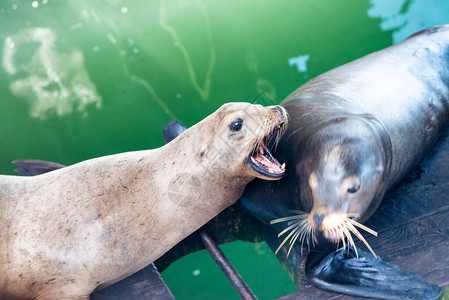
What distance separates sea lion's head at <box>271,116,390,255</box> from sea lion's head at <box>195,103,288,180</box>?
0.18 metres

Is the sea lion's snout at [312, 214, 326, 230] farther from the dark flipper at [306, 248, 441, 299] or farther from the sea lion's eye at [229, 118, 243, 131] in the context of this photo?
the sea lion's eye at [229, 118, 243, 131]

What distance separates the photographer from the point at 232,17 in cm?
531

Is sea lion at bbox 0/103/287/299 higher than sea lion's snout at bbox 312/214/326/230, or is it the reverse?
sea lion at bbox 0/103/287/299

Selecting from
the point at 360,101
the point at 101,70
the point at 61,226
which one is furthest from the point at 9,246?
the point at 101,70

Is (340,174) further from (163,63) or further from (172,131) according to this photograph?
(163,63)

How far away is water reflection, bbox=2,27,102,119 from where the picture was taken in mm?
4723

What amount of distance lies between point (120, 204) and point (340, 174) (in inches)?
44.8

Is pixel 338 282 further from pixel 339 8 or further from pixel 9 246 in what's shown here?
pixel 339 8

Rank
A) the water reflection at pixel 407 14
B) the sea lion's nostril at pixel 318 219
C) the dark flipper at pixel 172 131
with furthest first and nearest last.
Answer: the water reflection at pixel 407 14, the dark flipper at pixel 172 131, the sea lion's nostril at pixel 318 219

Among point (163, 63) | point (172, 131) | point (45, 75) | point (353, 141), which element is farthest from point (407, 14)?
point (45, 75)

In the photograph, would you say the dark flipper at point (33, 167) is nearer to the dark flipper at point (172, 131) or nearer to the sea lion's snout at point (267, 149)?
the dark flipper at point (172, 131)

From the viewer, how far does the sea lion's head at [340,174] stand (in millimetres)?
2301

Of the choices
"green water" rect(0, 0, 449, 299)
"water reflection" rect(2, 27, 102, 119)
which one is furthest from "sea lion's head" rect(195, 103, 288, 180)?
"water reflection" rect(2, 27, 102, 119)

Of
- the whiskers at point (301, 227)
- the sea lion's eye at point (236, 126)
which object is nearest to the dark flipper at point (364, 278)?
the whiskers at point (301, 227)
